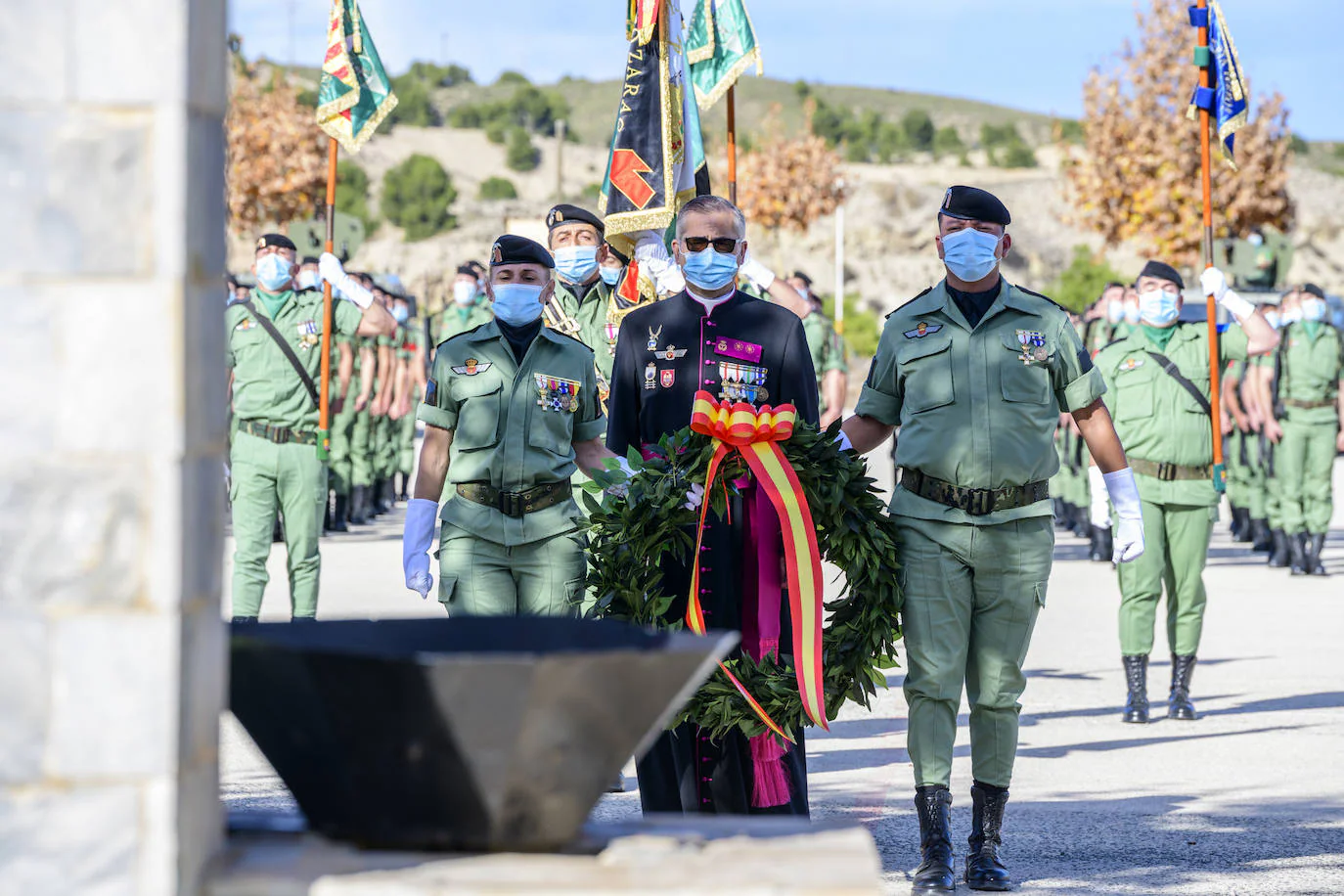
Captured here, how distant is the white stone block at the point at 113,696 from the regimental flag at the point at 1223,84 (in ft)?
34.0

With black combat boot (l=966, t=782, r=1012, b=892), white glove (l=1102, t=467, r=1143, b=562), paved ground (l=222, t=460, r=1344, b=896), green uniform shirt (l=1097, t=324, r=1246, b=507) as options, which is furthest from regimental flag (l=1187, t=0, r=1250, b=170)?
black combat boot (l=966, t=782, r=1012, b=892)

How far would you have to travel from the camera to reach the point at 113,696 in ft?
9.45

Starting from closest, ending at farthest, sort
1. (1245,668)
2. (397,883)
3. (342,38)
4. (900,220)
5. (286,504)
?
(397,883), (286,504), (1245,668), (342,38), (900,220)

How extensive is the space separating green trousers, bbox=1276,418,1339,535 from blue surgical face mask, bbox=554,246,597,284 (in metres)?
9.21

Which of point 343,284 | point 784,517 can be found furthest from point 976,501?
point 343,284

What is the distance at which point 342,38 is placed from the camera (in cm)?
1239

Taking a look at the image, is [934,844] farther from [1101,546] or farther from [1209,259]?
[1101,546]

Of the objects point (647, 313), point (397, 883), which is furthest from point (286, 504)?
point (397, 883)

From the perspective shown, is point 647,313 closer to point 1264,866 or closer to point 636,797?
point 636,797

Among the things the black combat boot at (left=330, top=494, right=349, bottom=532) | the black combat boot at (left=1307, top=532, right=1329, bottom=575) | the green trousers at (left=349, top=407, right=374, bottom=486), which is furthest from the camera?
the green trousers at (left=349, top=407, right=374, bottom=486)

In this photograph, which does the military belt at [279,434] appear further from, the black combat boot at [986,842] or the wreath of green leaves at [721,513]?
the black combat boot at [986,842]

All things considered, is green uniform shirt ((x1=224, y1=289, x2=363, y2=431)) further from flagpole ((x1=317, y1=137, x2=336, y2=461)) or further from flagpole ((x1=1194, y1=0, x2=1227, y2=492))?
flagpole ((x1=1194, y1=0, x2=1227, y2=492))

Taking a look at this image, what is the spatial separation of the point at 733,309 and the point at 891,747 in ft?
10.4

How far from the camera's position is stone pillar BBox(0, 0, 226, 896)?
9.46ft
